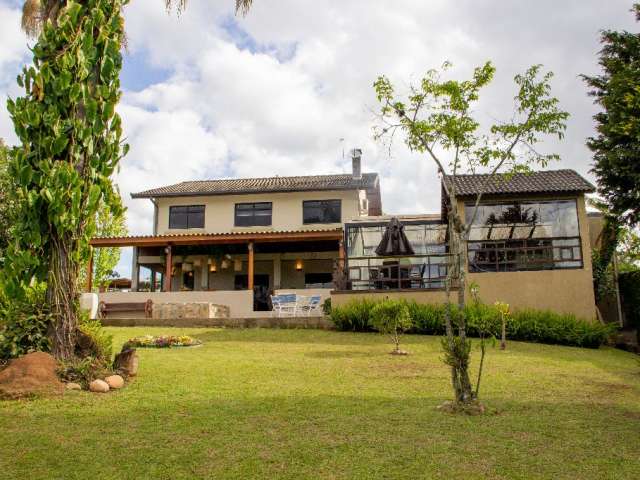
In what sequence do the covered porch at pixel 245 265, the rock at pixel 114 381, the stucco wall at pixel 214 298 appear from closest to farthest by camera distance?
1. the rock at pixel 114 381
2. the stucco wall at pixel 214 298
3. the covered porch at pixel 245 265

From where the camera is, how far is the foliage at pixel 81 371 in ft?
25.3

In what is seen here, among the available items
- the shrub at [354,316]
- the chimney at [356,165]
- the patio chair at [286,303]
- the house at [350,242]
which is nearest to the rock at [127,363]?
the house at [350,242]

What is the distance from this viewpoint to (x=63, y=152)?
26.8ft

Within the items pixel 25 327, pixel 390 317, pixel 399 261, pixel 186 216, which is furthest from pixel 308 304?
Answer: pixel 25 327

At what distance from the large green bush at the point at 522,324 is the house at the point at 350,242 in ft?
5.06

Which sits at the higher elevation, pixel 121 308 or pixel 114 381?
pixel 121 308

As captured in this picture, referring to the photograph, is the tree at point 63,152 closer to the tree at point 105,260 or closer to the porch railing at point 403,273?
the porch railing at point 403,273

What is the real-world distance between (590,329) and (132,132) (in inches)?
487

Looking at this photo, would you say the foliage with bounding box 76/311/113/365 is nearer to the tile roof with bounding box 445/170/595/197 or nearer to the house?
the house

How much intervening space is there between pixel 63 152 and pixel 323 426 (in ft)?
17.8

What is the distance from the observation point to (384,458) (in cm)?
507

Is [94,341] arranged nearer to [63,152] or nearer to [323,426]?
[63,152]

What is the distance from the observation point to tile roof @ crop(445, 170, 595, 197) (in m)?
17.7

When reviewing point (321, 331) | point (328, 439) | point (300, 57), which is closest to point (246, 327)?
point (321, 331)
